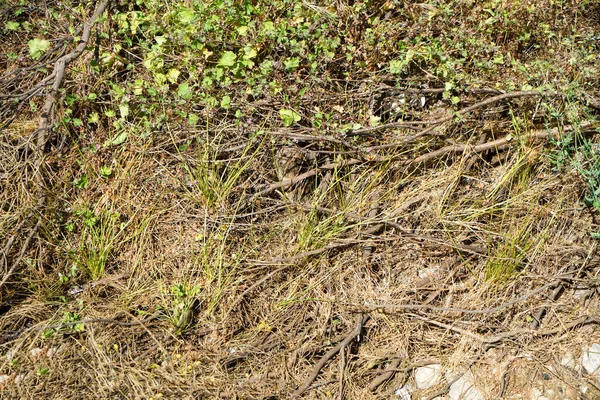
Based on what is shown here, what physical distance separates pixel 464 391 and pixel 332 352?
2.15 feet

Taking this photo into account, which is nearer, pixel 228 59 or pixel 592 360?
pixel 592 360

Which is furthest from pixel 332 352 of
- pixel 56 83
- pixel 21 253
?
pixel 56 83

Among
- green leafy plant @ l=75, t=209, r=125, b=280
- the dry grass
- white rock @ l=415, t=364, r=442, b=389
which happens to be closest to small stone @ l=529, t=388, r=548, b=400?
the dry grass

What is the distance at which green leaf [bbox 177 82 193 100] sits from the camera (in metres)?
2.98

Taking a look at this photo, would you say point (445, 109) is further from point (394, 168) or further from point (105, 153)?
point (105, 153)

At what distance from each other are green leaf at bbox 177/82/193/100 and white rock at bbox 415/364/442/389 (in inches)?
73.8

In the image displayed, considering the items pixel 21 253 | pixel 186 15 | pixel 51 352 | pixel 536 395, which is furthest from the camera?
pixel 186 15

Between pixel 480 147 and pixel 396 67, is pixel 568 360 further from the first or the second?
pixel 396 67

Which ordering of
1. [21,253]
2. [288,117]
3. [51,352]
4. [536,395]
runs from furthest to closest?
1. [288,117]
2. [21,253]
3. [51,352]
4. [536,395]

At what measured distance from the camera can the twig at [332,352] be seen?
262 cm

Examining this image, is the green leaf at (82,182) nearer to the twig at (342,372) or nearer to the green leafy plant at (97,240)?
the green leafy plant at (97,240)

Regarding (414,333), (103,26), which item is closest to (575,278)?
(414,333)

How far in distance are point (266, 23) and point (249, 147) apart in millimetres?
728

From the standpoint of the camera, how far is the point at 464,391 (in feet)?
8.55
